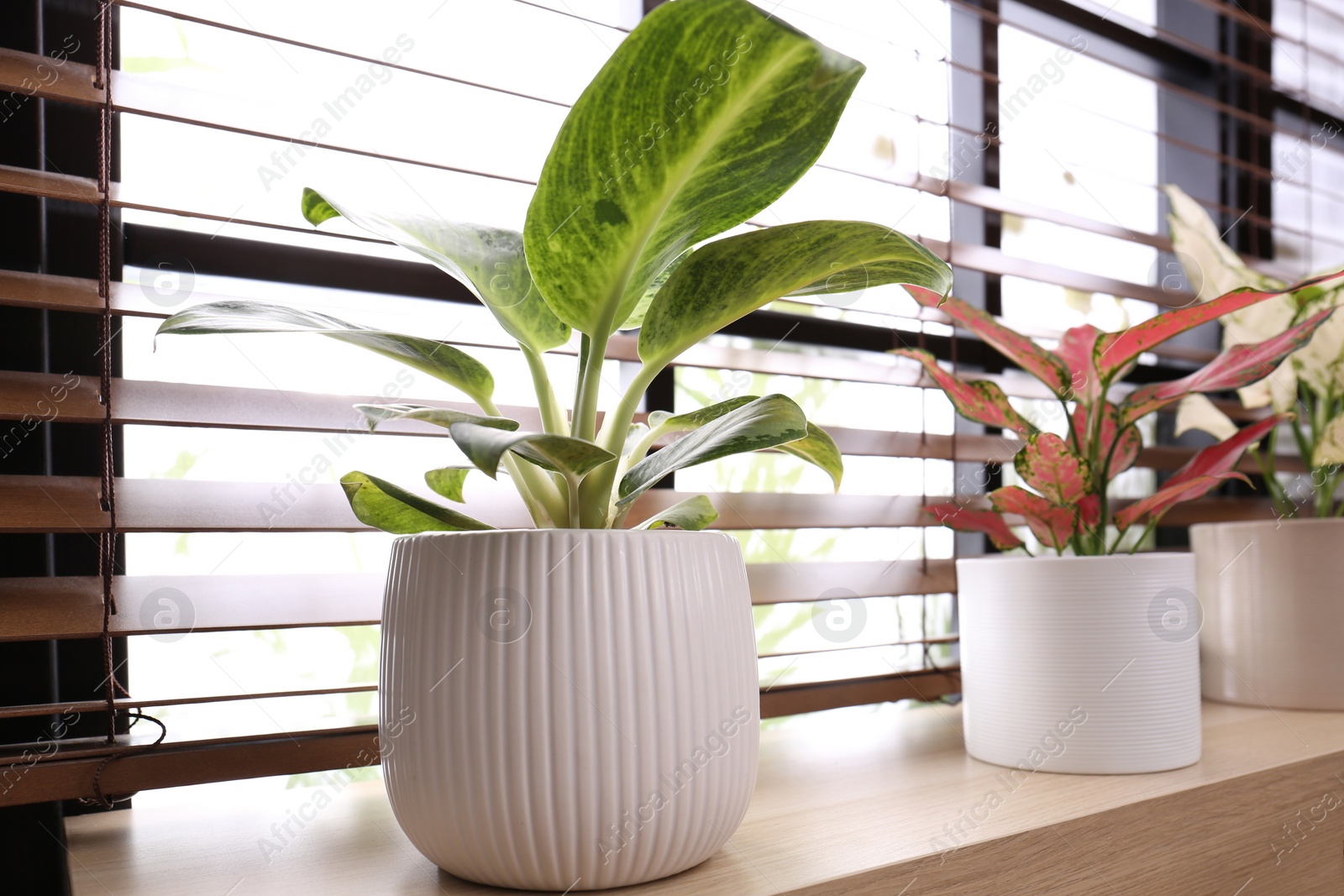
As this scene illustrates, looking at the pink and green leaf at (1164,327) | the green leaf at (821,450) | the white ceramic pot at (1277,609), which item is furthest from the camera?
the white ceramic pot at (1277,609)

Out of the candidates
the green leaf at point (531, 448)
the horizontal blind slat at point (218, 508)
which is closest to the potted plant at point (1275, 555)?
the horizontal blind slat at point (218, 508)

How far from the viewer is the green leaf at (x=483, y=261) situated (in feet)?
2.10

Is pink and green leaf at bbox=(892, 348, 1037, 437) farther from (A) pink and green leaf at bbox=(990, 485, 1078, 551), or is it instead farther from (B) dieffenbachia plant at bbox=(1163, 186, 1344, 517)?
(B) dieffenbachia plant at bbox=(1163, 186, 1344, 517)

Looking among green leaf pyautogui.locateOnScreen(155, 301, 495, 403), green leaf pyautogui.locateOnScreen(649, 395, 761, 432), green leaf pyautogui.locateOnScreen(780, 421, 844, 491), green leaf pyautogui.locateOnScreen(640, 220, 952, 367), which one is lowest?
green leaf pyautogui.locateOnScreen(780, 421, 844, 491)

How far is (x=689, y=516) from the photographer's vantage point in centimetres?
69

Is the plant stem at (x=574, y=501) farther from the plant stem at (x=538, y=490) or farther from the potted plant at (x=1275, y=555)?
the potted plant at (x=1275, y=555)

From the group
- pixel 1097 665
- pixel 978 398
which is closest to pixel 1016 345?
pixel 978 398

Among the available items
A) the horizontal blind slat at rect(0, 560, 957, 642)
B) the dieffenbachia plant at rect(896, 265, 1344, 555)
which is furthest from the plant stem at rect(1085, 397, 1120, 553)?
the horizontal blind slat at rect(0, 560, 957, 642)

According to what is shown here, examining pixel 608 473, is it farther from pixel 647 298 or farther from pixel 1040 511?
pixel 1040 511

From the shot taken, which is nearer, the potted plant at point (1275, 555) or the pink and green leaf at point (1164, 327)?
the pink and green leaf at point (1164, 327)

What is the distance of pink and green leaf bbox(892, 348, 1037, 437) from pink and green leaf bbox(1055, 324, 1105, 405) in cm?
6

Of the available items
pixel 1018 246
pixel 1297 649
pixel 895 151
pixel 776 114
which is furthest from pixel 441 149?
pixel 1297 649

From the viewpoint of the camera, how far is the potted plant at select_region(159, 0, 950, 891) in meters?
0.53

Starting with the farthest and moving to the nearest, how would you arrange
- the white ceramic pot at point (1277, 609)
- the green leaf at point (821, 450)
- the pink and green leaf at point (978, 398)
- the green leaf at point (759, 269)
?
1. the white ceramic pot at point (1277, 609)
2. the pink and green leaf at point (978, 398)
3. the green leaf at point (821, 450)
4. the green leaf at point (759, 269)
